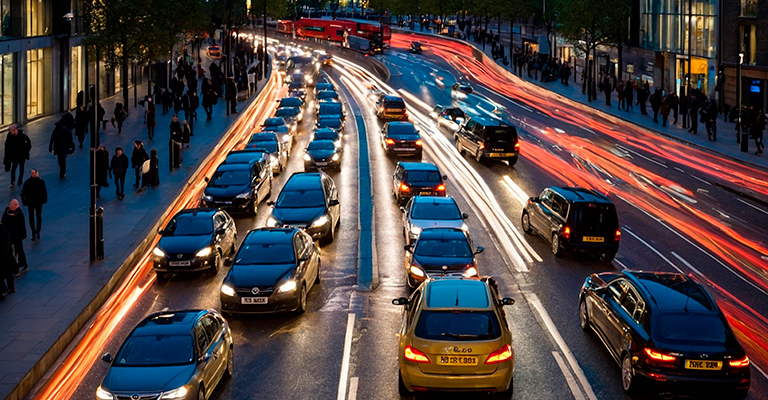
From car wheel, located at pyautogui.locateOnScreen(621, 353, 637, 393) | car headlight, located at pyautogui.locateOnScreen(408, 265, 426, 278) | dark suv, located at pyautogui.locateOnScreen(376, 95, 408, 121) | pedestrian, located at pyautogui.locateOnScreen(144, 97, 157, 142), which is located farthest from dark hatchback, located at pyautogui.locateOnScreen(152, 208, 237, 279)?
dark suv, located at pyautogui.locateOnScreen(376, 95, 408, 121)

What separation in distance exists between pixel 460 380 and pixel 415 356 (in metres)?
0.70

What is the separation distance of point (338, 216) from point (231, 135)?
66.5 feet

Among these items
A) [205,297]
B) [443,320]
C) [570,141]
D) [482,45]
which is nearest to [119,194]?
[205,297]

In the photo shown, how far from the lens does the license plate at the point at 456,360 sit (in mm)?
12930

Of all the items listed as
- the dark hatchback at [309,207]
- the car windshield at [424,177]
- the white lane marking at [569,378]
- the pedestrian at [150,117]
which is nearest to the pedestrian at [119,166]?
the dark hatchback at [309,207]

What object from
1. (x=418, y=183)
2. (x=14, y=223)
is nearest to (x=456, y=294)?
(x=14, y=223)

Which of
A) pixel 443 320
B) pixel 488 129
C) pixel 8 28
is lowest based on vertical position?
pixel 443 320

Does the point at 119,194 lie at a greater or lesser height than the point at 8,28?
lesser

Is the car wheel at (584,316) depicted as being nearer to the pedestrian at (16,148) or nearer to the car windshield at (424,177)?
the car windshield at (424,177)

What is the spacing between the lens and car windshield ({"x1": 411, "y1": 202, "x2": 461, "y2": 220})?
23.6 m

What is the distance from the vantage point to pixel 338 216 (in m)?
26.4

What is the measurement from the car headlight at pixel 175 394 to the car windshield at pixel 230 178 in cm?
1585

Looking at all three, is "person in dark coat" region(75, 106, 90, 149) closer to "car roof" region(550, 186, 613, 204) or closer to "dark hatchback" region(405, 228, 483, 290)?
"car roof" region(550, 186, 613, 204)

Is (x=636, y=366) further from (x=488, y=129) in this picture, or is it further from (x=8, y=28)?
(x=8, y=28)
